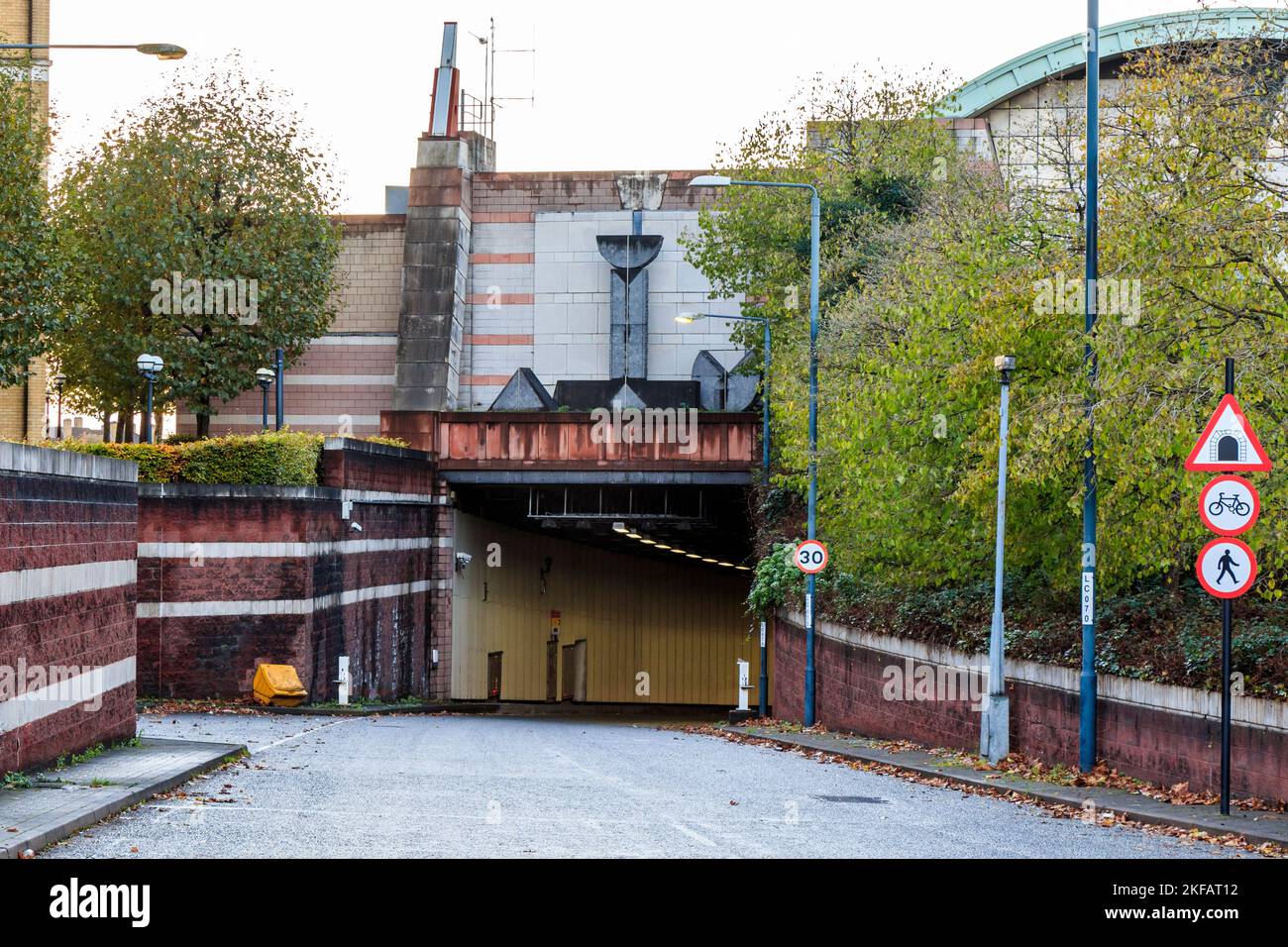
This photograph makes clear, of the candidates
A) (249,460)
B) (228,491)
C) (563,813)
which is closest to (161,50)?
(563,813)

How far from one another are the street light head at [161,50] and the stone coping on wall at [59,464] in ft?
13.1

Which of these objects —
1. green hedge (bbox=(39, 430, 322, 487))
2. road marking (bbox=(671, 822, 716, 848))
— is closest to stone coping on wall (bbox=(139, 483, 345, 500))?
green hedge (bbox=(39, 430, 322, 487))

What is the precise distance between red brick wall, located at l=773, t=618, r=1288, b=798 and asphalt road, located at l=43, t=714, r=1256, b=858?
72.2 inches

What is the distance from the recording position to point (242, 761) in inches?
693

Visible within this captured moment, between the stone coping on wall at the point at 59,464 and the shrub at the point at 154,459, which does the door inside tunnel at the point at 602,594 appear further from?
the stone coping on wall at the point at 59,464

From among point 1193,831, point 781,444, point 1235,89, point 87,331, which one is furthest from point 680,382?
point 1193,831

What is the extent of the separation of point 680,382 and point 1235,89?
35.0 m

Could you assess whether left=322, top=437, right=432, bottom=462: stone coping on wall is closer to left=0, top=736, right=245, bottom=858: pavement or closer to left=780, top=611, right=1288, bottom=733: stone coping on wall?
left=780, top=611, right=1288, bottom=733: stone coping on wall

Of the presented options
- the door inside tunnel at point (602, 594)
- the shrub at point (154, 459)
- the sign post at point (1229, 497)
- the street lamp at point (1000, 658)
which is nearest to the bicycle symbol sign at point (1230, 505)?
the sign post at point (1229, 497)

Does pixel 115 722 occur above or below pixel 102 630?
below

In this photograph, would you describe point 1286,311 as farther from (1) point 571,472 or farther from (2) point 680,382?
(2) point 680,382

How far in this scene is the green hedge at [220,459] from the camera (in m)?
29.5

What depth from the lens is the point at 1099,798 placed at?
1491 centimetres

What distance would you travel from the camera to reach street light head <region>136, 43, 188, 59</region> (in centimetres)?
1359
